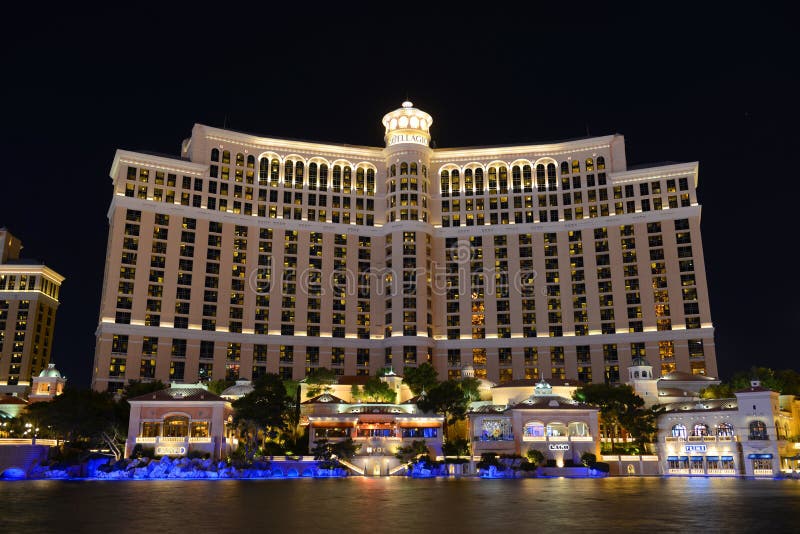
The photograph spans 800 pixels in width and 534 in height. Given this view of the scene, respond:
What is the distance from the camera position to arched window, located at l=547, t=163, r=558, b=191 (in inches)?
5512

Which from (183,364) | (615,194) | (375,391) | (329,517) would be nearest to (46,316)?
(183,364)

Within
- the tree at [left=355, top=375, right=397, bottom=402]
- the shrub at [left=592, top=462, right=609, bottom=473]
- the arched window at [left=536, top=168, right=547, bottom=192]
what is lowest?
the shrub at [left=592, top=462, right=609, bottom=473]

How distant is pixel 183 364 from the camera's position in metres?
122

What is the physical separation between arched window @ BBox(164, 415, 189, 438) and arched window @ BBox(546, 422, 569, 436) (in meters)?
44.1

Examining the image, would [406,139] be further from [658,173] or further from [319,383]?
[319,383]

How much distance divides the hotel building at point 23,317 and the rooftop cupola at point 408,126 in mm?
93579

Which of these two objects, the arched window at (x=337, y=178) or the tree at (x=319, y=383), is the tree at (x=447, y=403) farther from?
the arched window at (x=337, y=178)

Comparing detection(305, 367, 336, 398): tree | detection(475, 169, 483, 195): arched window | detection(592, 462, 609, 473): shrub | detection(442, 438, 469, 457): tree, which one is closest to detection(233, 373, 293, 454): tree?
detection(305, 367, 336, 398): tree

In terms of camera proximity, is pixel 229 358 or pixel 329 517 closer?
pixel 329 517

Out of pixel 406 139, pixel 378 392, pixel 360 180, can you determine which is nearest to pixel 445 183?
pixel 406 139

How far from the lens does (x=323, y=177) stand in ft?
→ 465

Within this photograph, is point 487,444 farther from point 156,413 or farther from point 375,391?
point 156,413

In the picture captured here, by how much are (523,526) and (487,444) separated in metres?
59.2

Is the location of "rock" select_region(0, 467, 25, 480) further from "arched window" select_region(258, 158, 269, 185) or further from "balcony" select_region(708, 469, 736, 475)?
"balcony" select_region(708, 469, 736, 475)
